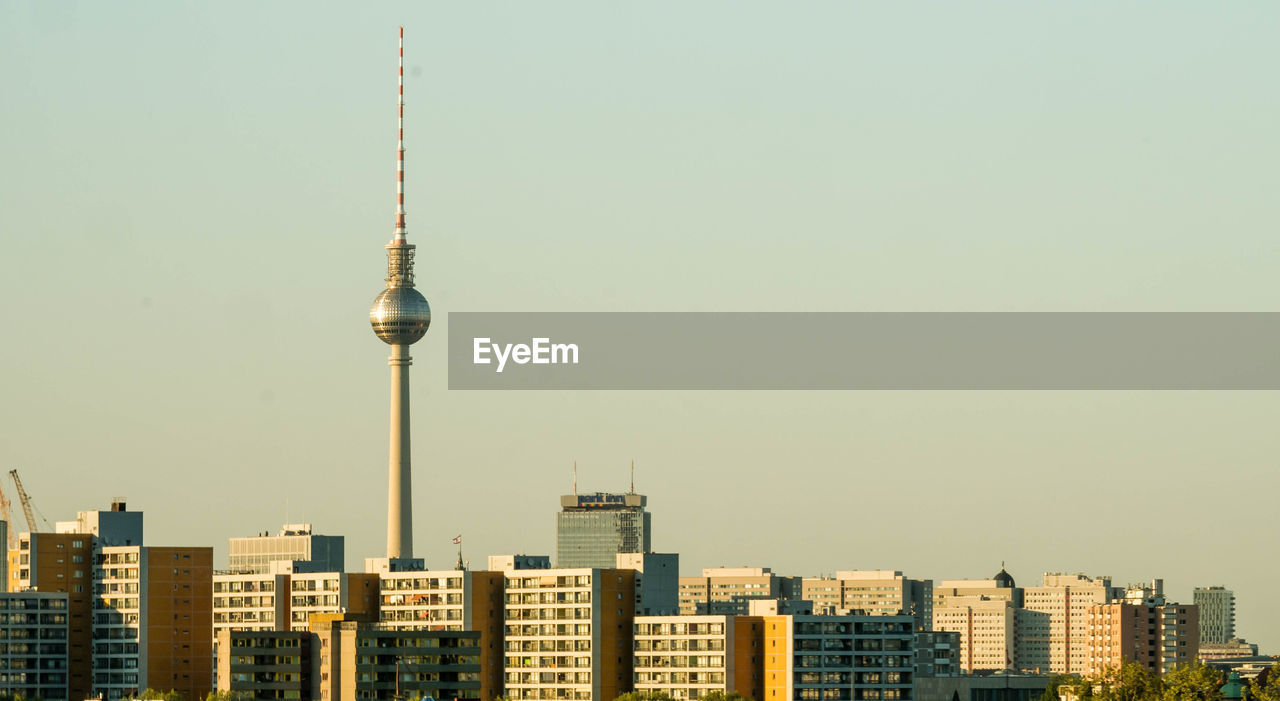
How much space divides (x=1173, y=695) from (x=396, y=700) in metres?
61.7

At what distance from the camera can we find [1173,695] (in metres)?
199

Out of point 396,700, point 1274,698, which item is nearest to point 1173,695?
point 1274,698

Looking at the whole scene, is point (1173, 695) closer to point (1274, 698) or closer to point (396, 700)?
point (1274, 698)

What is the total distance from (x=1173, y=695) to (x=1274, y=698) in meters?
8.88

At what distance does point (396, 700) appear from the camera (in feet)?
645

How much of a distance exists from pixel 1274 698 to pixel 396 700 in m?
68.3

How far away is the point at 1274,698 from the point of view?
632 feet
